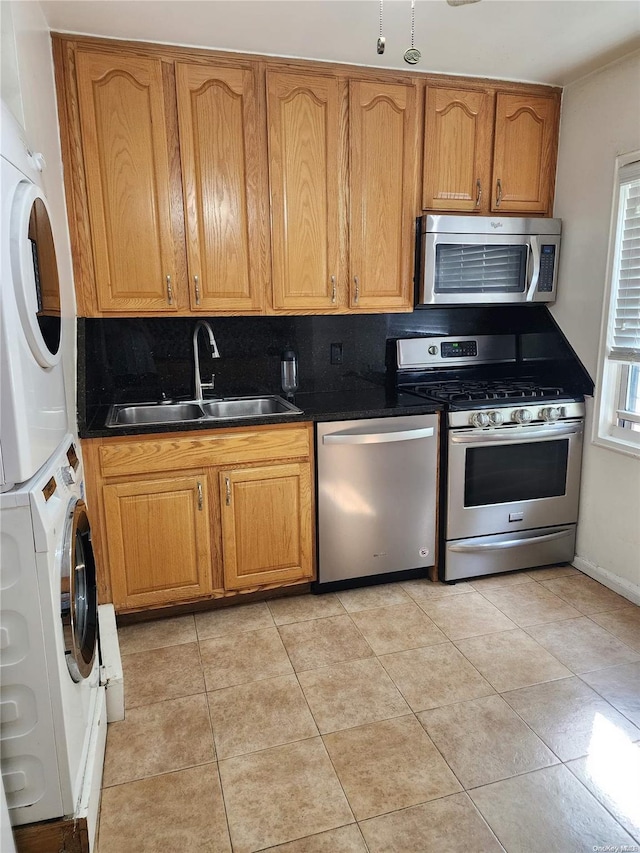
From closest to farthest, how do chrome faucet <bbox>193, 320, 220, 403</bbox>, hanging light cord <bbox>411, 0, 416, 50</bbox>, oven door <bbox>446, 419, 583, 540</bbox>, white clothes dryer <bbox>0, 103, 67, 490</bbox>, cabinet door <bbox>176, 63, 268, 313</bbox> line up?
1. white clothes dryer <bbox>0, 103, 67, 490</bbox>
2. hanging light cord <bbox>411, 0, 416, 50</bbox>
3. cabinet door <bbox>176, 63, 268, 313</bbox>
4. chrome faucet <bbox>193, 320, 220, 403</bbox>
5. oven door <bbox>446, 419, 583, 540</bbox>

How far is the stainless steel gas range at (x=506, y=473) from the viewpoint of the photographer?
2771 mm

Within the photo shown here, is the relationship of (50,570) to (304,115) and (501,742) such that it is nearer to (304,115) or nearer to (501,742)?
(501,742)

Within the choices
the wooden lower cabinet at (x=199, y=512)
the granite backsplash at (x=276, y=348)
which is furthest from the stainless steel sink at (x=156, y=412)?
the wooden lower cabinet at (x=199, y=512)

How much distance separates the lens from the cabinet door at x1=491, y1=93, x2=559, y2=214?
9.47ft

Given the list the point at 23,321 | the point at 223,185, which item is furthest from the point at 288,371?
the point at 23,321

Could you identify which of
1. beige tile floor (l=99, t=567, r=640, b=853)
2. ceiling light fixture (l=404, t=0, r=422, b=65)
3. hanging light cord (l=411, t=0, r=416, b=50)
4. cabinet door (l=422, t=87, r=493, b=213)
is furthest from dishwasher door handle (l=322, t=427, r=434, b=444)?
hanging light cord (l=411, t=0, r=416, b=50)

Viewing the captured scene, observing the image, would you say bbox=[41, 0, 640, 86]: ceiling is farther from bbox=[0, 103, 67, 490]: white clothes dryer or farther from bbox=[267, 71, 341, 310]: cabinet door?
bbox=[0, 103, 67, 490]: white clothes dryer

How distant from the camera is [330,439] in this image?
2.61 m

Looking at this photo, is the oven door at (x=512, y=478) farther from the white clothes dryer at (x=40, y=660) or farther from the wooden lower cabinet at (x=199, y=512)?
the white clothes dryer at (x=40, y=660)

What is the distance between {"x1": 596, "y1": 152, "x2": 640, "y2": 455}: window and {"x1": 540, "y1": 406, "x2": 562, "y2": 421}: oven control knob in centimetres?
19

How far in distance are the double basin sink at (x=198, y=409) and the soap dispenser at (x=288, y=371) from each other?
8cm

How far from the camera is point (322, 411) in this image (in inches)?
104

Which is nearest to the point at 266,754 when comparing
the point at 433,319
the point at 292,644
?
the point at 292,644

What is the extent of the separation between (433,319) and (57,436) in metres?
2.25
